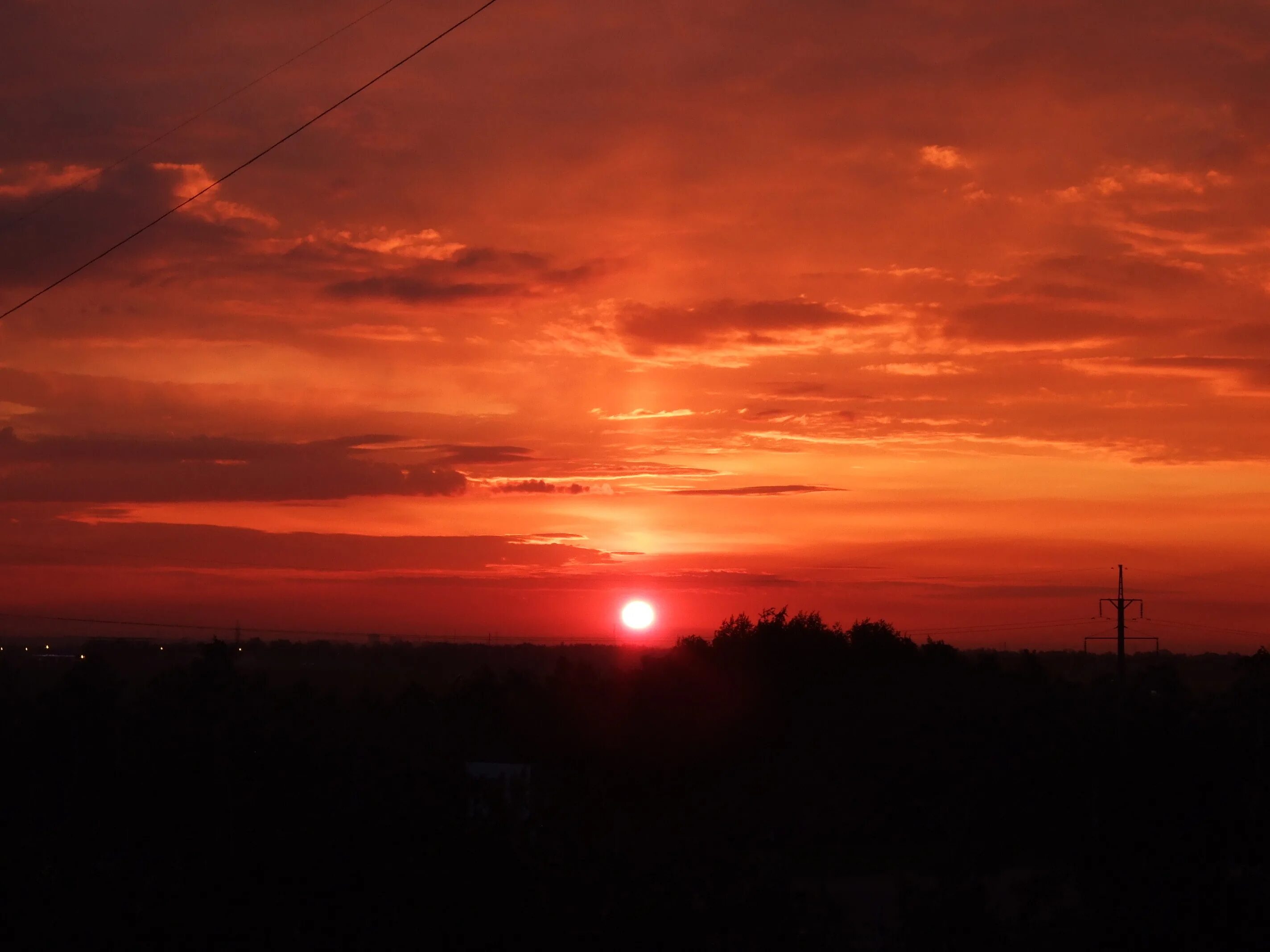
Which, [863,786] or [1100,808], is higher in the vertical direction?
[1100,808]

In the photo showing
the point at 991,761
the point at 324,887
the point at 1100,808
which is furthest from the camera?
the point at 991,761

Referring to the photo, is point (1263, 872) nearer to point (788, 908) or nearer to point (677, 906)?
point (788, 908)

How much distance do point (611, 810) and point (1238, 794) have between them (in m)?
8.19

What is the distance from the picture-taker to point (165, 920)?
1139 centimetres

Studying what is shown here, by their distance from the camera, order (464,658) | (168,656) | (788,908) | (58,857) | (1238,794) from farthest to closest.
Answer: (464,658) → (168,656) → (1238,794) → (58,857) → (788,908)

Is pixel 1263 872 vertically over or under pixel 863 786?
over

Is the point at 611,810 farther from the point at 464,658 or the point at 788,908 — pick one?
the point at 464,658

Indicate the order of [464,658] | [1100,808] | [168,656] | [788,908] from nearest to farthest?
[788,908] → [1100,808] → [168,656] → [464,658]

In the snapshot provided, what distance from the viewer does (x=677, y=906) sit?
415 inches

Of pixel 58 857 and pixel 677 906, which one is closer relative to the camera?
pixel 677 906

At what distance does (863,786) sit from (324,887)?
32282mm

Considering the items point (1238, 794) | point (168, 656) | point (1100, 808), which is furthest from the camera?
point (168, 656)

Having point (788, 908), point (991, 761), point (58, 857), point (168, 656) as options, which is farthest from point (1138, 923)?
point (168, 656)

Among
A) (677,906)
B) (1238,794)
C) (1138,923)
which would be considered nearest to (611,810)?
(677,906)
